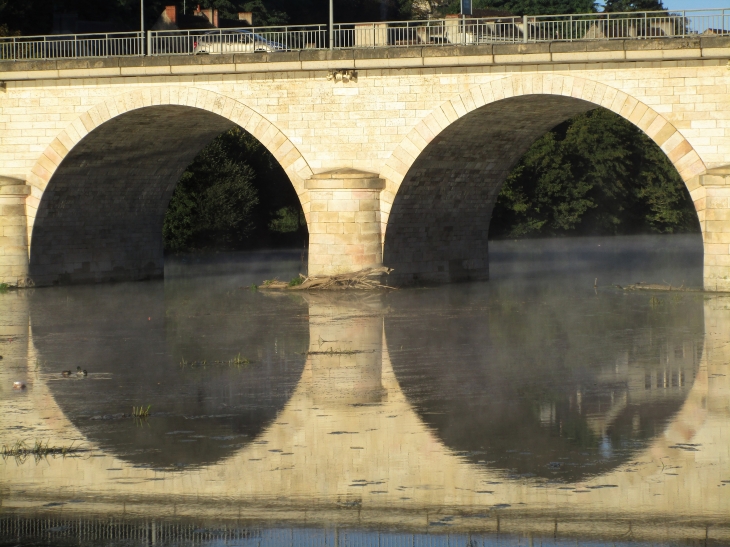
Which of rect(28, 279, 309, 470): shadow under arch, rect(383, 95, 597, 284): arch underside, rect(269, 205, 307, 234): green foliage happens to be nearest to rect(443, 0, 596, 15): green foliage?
rect(269, 205, 307, 234): green foliage

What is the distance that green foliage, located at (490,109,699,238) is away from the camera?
5319 centimetres

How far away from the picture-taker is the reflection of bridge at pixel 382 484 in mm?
7117

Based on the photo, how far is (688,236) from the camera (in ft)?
176

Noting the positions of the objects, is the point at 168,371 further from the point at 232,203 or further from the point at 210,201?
the point at 232,203

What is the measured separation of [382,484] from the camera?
794 centimetres

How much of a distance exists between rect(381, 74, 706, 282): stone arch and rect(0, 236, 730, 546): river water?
3.84 meters

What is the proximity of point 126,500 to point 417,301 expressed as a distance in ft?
46.4

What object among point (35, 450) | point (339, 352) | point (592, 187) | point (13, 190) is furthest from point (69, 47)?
point (592, 187)

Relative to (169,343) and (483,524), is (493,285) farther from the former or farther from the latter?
(483,524)

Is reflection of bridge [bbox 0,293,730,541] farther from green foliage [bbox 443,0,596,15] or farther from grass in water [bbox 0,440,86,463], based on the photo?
green foliage [bbox 443,0,596,15]

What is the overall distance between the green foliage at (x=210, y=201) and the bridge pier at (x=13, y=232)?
15.4m

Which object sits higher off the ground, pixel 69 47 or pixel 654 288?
pixel 69 47

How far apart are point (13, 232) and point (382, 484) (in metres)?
19.2

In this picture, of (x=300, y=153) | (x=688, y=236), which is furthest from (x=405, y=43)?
(x=688, y=236)
